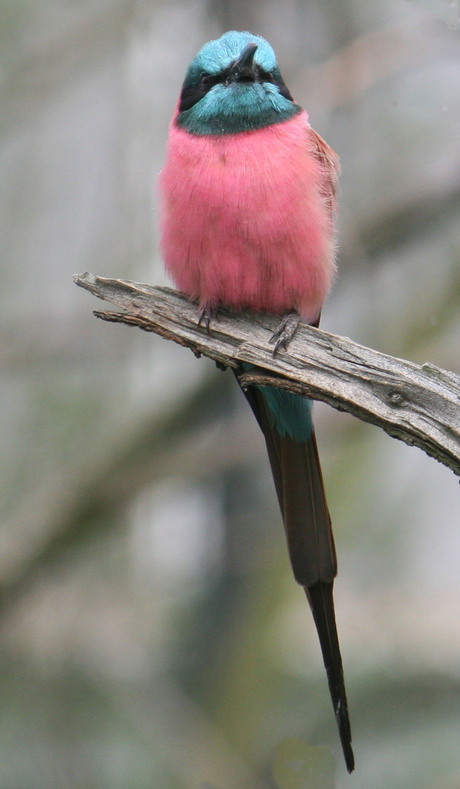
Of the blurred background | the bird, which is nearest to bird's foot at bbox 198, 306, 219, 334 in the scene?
the bird

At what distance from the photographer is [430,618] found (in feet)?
15.2

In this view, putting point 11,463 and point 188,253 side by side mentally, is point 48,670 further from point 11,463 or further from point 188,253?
point 188,253

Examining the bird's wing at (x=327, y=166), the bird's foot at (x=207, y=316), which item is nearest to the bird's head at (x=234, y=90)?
the bird's wing at (x=327, y=166)

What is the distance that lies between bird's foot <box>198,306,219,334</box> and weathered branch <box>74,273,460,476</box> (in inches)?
0.6

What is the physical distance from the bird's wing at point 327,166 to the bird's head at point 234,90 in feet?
0.37

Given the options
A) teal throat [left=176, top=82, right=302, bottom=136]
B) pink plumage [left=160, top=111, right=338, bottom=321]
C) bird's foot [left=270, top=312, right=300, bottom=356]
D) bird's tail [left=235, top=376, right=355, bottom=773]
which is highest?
teal throat [left=176, top=82, right=302, bottom=136]

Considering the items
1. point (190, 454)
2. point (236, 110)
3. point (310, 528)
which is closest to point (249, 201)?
point (236, 110)

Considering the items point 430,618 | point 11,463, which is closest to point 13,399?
point 11,463

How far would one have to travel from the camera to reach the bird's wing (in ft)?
9.75

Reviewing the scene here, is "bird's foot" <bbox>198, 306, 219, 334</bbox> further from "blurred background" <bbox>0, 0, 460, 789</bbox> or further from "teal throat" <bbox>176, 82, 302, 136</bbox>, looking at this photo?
"blurred background" <bbox>0, 0, 460, 789</bbox>

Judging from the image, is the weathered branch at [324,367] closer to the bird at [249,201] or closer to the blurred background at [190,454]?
the bird at [249,201]

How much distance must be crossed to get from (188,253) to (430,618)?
262 cm

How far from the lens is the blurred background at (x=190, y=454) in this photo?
14.9 feet

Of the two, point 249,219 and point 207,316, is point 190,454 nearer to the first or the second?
point 207,316
